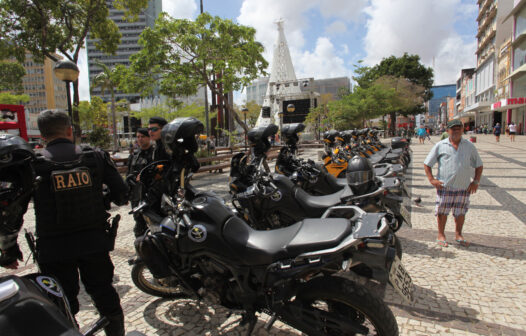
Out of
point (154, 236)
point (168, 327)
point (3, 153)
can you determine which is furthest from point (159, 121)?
point (3, 153)

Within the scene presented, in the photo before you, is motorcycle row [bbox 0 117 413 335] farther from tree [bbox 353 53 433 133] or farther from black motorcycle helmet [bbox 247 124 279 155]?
tree [bbox 353 53 433 133]

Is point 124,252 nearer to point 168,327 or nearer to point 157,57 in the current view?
point 168,327

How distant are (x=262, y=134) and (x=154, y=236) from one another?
230cm

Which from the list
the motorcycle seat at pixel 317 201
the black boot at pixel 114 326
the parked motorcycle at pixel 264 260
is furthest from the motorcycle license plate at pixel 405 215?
the black boot at pixel 114 326

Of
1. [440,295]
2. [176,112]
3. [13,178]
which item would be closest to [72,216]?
[13,178]

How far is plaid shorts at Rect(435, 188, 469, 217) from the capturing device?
4.05 metres

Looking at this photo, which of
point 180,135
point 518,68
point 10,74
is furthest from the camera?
point 10,74

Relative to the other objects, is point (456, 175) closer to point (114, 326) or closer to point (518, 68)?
point (114, 326)

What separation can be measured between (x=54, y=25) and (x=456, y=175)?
39.6ft

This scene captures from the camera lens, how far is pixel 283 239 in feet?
6.57

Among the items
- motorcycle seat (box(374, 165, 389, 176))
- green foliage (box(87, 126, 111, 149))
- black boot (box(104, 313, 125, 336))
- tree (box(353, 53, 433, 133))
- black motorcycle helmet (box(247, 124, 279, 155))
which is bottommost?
black boot (box(104, 313, 125, 336))

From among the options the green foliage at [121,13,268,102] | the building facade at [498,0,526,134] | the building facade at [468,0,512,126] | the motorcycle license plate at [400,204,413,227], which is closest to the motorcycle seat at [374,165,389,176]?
the motorcycle license plate at [400,204,413,227]

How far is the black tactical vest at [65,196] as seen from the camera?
1874 millimetres

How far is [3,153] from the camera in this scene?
1422 mm
